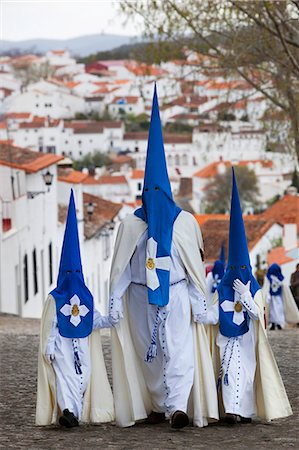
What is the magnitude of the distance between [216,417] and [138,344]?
A: 814 millimetres

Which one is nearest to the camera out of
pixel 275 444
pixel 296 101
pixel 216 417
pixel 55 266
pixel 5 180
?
pixel 275 444

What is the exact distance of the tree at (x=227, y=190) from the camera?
136 metres

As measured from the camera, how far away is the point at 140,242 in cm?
1073

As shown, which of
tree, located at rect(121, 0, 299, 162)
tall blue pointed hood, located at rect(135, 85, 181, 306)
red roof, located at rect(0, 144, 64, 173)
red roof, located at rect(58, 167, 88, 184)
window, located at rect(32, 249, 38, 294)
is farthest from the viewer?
red roof, located at rect(58, 167, 88, 184)

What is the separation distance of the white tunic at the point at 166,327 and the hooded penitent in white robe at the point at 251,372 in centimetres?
26

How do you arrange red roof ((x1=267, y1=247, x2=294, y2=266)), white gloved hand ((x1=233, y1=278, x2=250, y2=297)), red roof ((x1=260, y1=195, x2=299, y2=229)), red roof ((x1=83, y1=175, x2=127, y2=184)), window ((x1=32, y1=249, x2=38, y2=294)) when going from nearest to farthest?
white gloved hand ((x1=233, y1=278, x2=250, y2=297)) → window ((x1=32, y1=249, x2=38, y2=294)) → red roof ((x1=267, y1=247, x2=294, y2=266)) → red roof ((x1=260, y1=195, x2=299, y2=229)) → red roof ((x1=83, y1=175, x2=127, y2=184))

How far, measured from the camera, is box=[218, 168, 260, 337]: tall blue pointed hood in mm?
10695

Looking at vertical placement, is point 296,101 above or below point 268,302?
above

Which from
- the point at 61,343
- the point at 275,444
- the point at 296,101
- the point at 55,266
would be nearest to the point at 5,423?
the point at 61,343

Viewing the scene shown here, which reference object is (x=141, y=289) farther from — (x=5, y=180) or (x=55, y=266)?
(x=55, y=266)

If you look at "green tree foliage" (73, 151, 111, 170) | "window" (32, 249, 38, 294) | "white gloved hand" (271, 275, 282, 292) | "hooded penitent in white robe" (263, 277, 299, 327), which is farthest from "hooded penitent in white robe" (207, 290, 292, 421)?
"green tree foliage" (73, 151, 111, 170)

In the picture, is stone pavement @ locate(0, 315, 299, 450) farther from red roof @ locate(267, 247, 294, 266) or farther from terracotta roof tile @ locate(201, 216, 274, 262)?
terracotta roof tile @ locate(201, 216, 274, 262)

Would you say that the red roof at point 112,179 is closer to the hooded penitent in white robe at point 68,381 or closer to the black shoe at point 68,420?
the hooded penitent in white robe at point 68,381

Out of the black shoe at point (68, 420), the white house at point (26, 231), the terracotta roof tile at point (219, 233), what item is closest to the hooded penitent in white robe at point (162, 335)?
the black shoe at point (68, 420)
